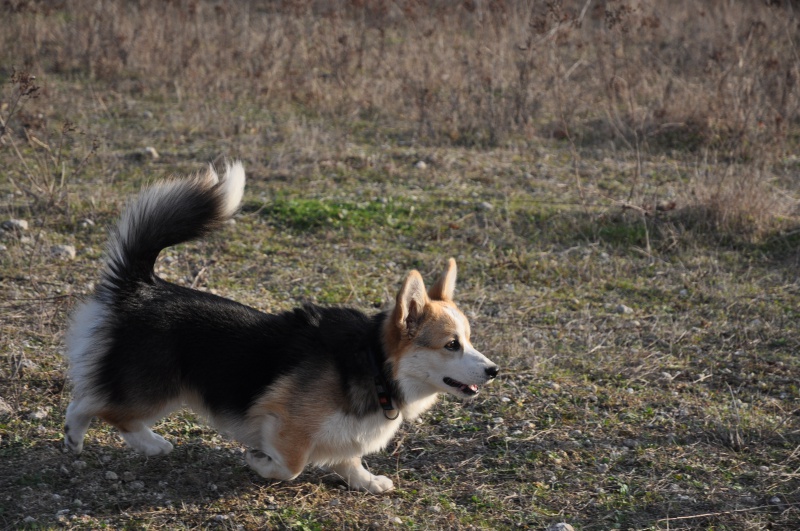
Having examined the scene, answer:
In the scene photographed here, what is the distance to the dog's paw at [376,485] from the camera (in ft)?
12.4

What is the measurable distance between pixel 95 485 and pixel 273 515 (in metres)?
0.77

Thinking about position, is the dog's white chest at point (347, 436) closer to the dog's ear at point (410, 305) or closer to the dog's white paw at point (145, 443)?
the dog's ear at point (410, 305)

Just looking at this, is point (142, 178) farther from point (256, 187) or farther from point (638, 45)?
point (638, 45)

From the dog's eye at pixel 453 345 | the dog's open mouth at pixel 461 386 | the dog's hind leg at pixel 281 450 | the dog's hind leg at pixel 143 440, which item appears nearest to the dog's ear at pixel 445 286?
the dog's eye at pixel 453 345

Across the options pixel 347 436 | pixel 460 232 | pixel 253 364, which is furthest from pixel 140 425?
pixel 460 232

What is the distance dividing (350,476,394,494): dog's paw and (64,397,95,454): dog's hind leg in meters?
1.19

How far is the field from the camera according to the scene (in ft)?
12.6

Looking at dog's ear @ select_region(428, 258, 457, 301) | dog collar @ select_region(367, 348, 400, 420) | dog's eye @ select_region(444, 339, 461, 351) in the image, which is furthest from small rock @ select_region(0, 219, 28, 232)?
dog's eye @ select_region(444, 339, 461, 351)

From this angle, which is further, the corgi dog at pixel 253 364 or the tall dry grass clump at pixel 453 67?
the tall dry grass clump at pixel 453 67

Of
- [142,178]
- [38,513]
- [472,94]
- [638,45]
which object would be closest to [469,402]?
[38,513]

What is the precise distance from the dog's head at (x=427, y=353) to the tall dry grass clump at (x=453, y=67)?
16.7 feet

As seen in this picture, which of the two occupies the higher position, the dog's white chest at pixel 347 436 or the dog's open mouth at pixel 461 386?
the dog's open mouth at pixel 461 386

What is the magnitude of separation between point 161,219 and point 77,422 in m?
0.95

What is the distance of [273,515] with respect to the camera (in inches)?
140
